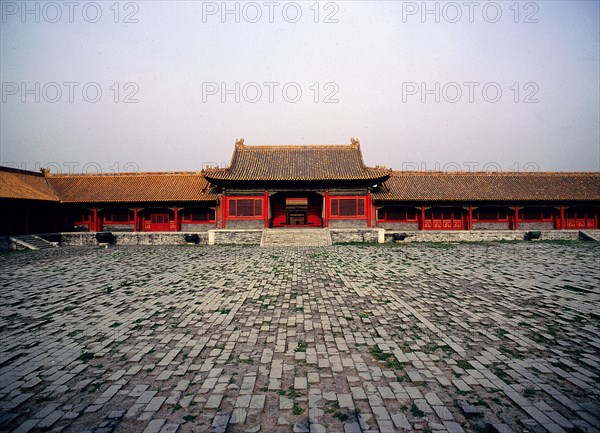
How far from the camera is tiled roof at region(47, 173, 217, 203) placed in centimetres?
2423

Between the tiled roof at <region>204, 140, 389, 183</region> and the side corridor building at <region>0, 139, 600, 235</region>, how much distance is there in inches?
3.4

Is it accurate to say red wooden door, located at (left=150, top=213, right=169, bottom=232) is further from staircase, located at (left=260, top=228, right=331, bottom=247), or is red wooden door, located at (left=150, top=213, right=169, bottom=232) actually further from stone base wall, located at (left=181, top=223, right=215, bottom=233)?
staircase, located at (left=260, top=228, right=331, bottom=247)

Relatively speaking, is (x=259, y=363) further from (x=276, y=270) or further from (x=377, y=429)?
(x=276, y=270)

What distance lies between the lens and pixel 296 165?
78.2 feet

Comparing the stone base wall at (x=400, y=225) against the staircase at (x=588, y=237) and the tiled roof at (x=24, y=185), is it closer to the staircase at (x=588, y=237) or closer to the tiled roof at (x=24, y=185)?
the staircase at (x=588, y=237)

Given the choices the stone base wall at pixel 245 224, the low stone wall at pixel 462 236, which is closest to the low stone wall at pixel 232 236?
the stone base wall at pixel 245 224

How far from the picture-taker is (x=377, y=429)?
2.76m

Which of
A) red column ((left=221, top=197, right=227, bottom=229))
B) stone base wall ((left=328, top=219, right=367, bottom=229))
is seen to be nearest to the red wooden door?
red column ((left=221, top=197, right=227, bottom=229))

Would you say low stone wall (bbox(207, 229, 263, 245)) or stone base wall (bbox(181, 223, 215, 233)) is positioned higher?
stone base wall (bbox(181, 223, 215, 233))

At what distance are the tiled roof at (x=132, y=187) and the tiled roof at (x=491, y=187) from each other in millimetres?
15998

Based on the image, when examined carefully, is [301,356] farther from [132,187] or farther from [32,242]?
[132,187]

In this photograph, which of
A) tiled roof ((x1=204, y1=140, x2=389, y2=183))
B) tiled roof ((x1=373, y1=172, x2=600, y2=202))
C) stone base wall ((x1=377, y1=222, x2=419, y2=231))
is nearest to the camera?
tiled roof ((x1=204, y1=140, x2=389, y2=183))

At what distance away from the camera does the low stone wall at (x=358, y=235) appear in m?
21.1

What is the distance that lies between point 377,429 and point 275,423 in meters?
1.01
